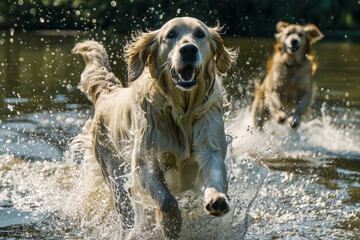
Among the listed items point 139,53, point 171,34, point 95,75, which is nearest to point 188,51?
point 171,34

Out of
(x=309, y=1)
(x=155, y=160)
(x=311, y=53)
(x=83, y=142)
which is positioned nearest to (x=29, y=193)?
(x=83, y=142)

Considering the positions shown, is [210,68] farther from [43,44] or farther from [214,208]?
[43,44]

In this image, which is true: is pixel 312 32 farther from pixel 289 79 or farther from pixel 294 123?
pixel 294 123

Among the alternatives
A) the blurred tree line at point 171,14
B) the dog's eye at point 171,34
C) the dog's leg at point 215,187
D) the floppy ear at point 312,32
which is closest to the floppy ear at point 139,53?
the dog's eye at point 171,34

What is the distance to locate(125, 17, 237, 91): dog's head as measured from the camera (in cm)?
379

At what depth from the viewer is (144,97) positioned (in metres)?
4.18

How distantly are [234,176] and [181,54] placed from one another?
5.29ft

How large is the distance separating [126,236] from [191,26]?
1.75 metres

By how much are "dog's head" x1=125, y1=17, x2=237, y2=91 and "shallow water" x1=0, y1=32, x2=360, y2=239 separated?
1.17 metres

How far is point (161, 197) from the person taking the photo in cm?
388

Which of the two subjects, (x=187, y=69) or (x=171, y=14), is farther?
(x=171, y=14)

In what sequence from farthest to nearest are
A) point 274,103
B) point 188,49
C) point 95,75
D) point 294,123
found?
point 274,103, point 294,123, point 95,75, point 188,49

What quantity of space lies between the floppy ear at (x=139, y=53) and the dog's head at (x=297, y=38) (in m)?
5.37

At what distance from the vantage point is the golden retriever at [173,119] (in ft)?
12.7
